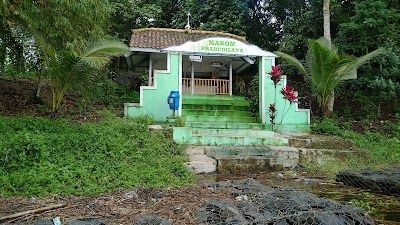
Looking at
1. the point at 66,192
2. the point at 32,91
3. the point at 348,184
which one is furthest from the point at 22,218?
the point at 32,91

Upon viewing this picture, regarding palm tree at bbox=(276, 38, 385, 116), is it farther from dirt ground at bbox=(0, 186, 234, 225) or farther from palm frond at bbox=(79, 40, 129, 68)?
dirt ground at bbox=(0, 186, 234, 225)

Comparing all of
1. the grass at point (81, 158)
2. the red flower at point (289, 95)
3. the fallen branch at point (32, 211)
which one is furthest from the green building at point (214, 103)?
the fallen branch at point (32, 211)

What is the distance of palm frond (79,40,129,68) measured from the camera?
25.9ft

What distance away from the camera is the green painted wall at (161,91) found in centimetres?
1070

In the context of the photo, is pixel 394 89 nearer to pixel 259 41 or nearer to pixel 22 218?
pixel 259 41

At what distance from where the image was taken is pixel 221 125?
1055cm

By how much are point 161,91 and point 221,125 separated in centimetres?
194

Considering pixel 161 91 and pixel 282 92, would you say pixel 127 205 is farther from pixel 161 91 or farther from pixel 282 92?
pixel 282 92

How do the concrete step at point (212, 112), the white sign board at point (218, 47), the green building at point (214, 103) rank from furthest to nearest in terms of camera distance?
the concrete step at point (212, 112) < the white sign board at point (218, 47) < the green building at point (214, 103)

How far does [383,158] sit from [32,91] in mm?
9265

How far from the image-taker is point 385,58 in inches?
484

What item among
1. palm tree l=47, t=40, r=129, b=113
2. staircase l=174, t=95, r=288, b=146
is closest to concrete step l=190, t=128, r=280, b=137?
staircase l=174, t=95, r=288, b=146

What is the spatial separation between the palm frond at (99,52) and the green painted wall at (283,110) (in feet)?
15.2

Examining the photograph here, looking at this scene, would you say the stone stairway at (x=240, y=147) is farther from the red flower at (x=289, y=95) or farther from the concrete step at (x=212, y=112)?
the red flower at (x=289, y=95)
